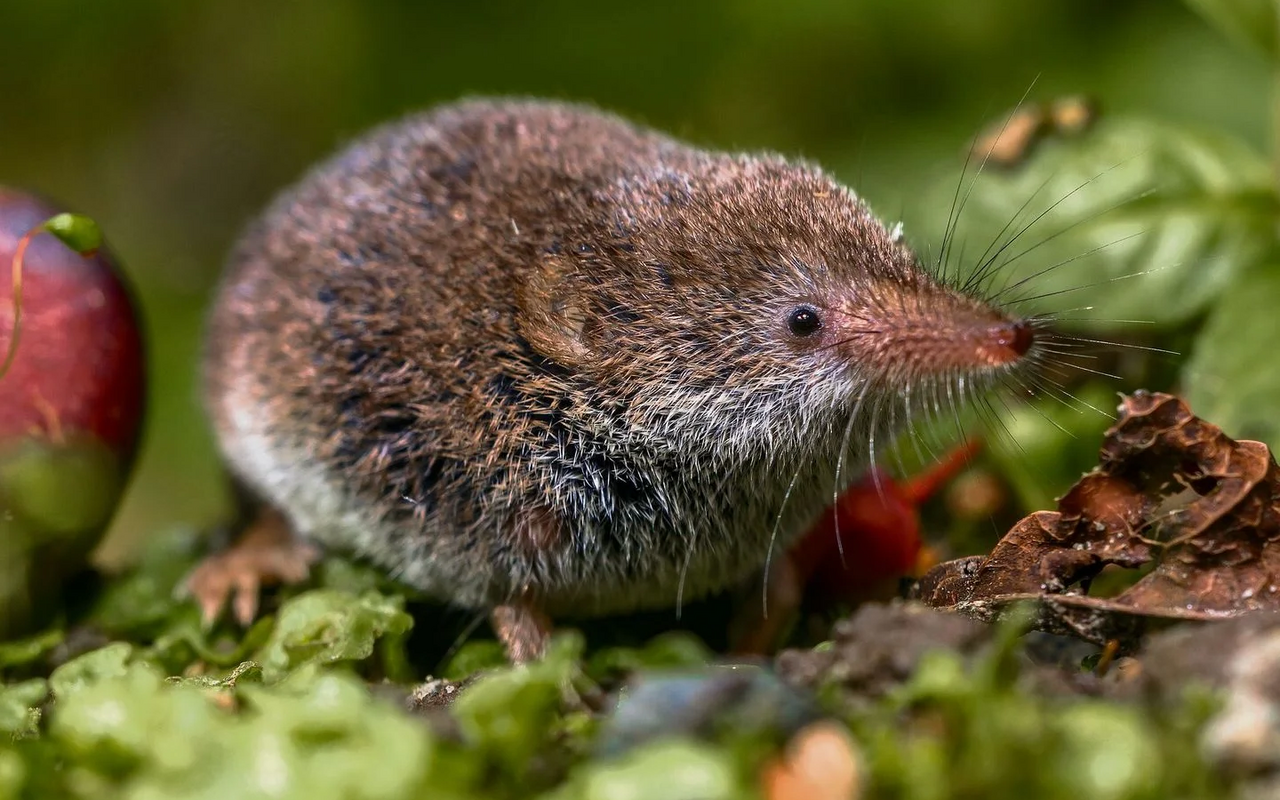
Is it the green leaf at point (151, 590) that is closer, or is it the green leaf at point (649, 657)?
the green leaf at point (649, 657)

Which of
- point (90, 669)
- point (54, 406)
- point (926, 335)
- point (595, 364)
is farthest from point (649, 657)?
point (54, 406)

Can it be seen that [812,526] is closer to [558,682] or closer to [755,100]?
[558,682]

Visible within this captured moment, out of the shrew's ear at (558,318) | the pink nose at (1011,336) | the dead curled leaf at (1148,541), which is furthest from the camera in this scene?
the shrew's ear at (558,318)

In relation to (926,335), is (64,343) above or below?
below

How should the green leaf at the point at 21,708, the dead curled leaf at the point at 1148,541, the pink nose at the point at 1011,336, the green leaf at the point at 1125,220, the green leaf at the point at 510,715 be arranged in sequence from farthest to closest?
1. the green leaf at the point at 1125,220
2. the pink nose at the point at 1011,336
3. the green leaf at the point at 21,708
4. the dead curled leaf at the point at 1148,541
5. the green leaf at the point at 510,715

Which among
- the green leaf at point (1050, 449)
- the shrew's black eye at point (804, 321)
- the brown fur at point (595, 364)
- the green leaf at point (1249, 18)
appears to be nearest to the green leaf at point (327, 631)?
the brown fur at point (595, 364)

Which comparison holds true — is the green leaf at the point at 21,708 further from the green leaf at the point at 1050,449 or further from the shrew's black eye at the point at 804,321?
the green leaf at the point at 1050,449

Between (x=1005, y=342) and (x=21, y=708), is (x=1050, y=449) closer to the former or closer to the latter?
(x=1005, y=342)
